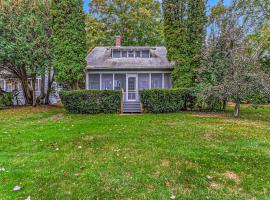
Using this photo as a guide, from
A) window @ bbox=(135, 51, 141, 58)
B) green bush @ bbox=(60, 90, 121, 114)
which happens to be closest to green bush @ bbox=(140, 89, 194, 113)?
green bush @ bbox=(60, 90, 121, 114)

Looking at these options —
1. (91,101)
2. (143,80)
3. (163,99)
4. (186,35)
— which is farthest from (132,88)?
(186,35)

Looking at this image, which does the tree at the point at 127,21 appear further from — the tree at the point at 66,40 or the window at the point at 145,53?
the tree at the point at 66,40

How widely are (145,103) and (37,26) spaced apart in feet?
28.4

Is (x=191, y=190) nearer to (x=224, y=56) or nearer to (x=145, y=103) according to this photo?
(x=145, y=103)

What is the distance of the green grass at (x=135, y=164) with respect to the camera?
3453mm

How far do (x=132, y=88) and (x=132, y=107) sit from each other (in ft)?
7.73

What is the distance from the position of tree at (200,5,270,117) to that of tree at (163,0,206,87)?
936 millimetres

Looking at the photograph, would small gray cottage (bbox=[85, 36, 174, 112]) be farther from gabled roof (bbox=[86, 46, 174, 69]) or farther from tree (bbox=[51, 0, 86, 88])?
tree (bbox=[51, 0, 86, 88])

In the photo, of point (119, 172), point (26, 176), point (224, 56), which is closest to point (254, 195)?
point (119, 172)

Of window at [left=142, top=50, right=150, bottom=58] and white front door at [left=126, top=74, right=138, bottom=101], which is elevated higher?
window at [left=142, top=50, right=150, bottom=58]

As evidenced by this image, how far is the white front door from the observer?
637 inches

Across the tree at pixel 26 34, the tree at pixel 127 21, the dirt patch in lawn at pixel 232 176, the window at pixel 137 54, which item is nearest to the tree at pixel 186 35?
the window at pixel 137 54

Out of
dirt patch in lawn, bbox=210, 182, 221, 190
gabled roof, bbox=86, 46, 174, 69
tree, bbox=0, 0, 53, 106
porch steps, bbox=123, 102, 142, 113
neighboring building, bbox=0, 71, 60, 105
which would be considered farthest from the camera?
neighboring building, bbox=0, 71, 60, 105

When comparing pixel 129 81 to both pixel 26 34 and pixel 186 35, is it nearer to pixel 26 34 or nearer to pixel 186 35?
pixel 186 35
